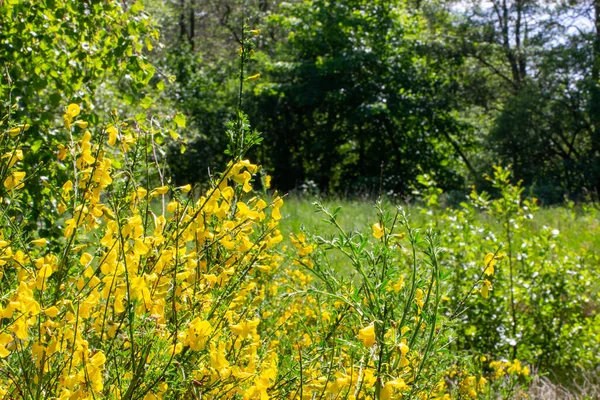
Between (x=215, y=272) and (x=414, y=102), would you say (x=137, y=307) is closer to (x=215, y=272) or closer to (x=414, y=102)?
(x=215, y=272)

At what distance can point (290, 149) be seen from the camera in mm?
15094

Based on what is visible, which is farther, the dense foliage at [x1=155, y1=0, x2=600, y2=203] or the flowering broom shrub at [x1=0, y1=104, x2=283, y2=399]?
the dense foliage at [x1=155, y1=0, x2=600, y2=203]

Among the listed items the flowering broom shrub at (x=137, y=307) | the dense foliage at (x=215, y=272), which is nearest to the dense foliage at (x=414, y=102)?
the dense foliage at (x=215, y=272)

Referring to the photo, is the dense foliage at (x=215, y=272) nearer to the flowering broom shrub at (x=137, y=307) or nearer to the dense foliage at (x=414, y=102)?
the flowering broom shrub at (x=137, y=307)

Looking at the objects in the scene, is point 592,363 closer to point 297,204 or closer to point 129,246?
point 129,246

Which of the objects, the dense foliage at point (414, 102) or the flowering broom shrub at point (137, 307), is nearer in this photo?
the flowering broom shrub at point (137, 307)

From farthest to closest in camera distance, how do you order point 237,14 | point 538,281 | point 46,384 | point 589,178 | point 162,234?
point 237,14
point 589,178
point 538,281
point 162,234
point 46,384

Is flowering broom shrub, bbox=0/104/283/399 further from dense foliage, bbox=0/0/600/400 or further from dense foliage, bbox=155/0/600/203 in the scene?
dense foliage, bbox=155/0/600/203

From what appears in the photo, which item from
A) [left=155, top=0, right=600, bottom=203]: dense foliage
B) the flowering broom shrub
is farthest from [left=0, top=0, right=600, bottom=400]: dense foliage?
[left=155, top=0, right=600, bottom=203]: dense foliage

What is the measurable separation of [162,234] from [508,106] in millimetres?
13118

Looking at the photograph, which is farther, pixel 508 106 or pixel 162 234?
pixel 508 106

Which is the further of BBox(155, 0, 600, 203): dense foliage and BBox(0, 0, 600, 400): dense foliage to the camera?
BBox(155, 0, 600, 203): dense foliage

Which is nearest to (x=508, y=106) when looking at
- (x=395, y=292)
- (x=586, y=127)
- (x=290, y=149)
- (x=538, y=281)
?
(x=586, y=127)

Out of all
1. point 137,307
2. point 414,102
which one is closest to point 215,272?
point 137,307
